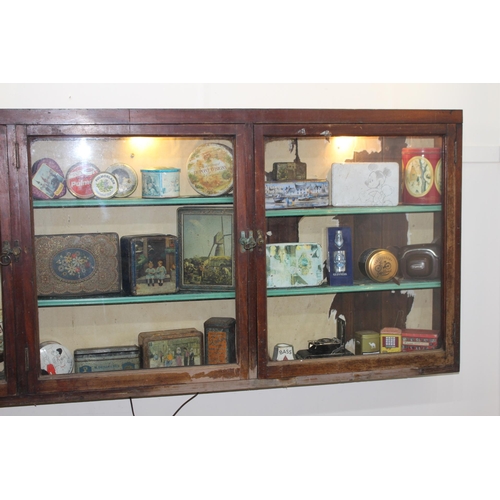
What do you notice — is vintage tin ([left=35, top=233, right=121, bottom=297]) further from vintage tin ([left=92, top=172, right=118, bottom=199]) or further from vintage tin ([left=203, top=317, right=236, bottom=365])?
vintage tin ([left=203, top=317, right=236, bottom=365])

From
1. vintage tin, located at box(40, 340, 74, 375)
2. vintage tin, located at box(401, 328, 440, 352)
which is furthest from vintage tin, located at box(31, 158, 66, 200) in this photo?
vintage tin, located at box(401, 328, 440, 352)

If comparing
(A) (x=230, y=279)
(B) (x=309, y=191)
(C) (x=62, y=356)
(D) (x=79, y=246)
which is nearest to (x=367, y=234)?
(B) (x=309, y=191)

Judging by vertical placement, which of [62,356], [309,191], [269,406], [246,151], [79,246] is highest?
[246,151]

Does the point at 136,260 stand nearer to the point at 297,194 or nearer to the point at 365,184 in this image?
the point at 297,194

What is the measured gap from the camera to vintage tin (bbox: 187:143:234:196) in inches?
84.0

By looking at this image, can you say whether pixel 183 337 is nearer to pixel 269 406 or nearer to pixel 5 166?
pixel 269 406

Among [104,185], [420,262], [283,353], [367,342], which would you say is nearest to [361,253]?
[420,262]

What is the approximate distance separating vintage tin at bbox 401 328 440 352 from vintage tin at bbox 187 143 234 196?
0.89 m

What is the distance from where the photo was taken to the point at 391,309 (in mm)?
2355

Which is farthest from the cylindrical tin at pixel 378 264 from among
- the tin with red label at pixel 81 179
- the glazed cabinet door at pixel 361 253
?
the tin with red label at pixel 81 179

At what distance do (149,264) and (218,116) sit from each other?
1.94 feet
